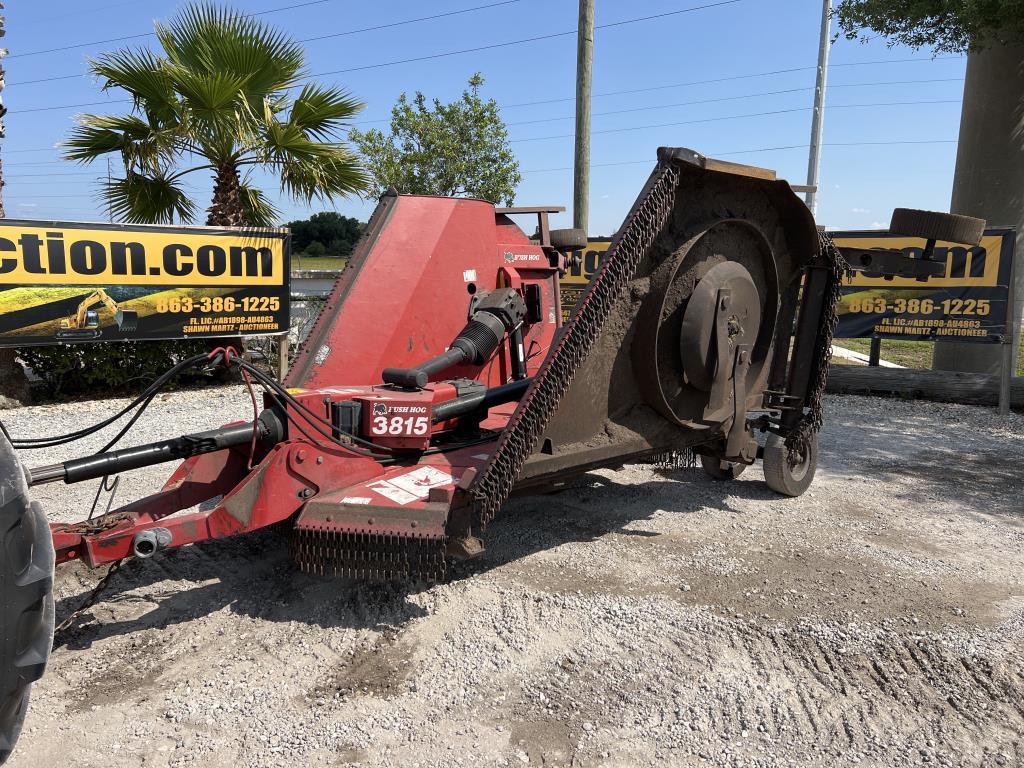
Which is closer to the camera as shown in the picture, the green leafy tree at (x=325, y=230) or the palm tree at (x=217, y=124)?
the palm tree at (x=217, y=124)

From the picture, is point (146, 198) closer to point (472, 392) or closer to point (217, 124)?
point (217, 124)

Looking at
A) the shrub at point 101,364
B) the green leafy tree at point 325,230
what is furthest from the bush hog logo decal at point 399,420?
the green leafy tree at point 325,230

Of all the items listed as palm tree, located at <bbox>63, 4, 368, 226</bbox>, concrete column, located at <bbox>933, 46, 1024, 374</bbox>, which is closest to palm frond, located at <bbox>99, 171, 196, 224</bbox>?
palm tree, located at <bbox>63, 4, 368, 226</bbox>

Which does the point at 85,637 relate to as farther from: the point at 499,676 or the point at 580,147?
the point at 580,147

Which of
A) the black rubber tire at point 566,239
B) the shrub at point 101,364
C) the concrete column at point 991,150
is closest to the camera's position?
the black rubber tire at point 566,239

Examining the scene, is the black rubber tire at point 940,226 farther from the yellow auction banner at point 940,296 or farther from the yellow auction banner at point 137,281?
the yellow auction banner at point 137,281

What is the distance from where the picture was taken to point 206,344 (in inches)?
373

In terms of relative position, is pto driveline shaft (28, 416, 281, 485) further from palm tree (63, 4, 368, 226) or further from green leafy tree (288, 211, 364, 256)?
green leafy tree (288, 211, 364, 256)

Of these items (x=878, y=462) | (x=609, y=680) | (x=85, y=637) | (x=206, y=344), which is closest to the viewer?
(x=609, y=680)

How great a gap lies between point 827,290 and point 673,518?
180 cm

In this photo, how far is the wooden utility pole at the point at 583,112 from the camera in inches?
383

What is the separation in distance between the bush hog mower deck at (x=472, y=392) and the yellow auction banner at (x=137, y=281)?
15.4 feet

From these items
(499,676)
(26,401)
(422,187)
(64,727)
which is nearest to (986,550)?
(499,676)

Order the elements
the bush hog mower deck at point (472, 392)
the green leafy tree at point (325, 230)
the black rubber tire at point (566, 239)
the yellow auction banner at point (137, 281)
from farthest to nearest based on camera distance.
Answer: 1. the green leafy tree at point (325, 230)
2. the yellow auction banner at point (137, 281)
3. the black rubber tire at point (566, 239)
4. the bush hog mower deck at point (472, 392)
